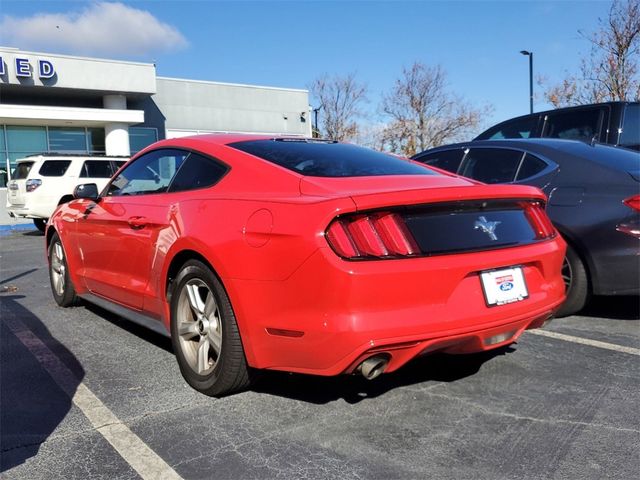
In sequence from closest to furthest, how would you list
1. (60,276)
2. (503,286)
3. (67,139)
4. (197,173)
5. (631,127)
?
(503,286)
(197,173)
(60,276)
(631,127)
(67,139)

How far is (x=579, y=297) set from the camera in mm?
4723

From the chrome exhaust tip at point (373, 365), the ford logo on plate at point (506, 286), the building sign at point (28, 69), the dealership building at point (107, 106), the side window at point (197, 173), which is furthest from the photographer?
the dealership building at point (107, 106)

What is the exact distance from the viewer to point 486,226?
3.08 m

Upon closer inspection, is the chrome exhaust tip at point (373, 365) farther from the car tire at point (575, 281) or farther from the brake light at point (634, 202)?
the brake light at point (634, 202)

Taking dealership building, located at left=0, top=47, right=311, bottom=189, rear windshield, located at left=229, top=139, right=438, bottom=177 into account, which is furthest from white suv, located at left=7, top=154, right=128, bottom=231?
rear windshield, located at left=229, top=139, right=438, bottom=177

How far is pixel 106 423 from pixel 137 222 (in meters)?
1.45

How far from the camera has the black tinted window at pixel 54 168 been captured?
14.4m

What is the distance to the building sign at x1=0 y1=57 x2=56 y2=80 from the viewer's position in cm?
2006

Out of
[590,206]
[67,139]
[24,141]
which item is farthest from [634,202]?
[67,139]

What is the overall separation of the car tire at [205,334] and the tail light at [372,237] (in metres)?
0.80

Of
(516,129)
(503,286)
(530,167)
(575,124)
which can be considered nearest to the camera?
(503,286)

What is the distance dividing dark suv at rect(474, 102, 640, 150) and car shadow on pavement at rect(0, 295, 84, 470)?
5.88m

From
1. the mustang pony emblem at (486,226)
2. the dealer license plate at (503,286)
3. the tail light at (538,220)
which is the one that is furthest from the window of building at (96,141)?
the dealer license plate at (503,286)

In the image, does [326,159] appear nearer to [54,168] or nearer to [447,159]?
[447,159]
